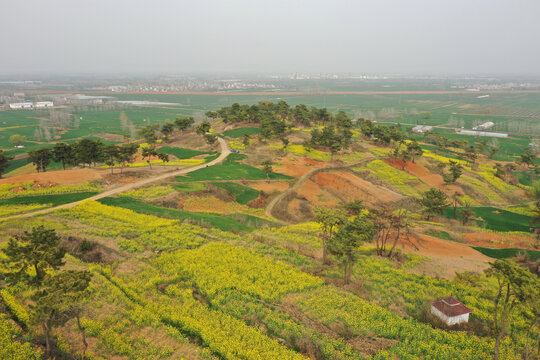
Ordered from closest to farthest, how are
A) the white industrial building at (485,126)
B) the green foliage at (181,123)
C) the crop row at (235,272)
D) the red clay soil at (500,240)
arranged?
the crop row at (235,272) < the red clay soil at (500,240) < the green foliage at (181,123) < the white industrial building at (485,126)

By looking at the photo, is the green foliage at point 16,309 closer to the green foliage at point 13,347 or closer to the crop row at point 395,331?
the green foliage at point 13,347

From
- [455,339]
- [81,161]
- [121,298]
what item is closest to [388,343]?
[455,339]

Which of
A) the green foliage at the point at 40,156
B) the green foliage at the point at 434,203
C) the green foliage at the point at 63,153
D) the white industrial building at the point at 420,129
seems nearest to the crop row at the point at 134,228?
the green foliage at the point at 63,153

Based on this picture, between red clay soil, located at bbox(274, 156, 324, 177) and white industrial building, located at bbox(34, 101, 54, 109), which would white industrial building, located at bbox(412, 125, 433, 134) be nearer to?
red clay soil, located at bbox(274, 156, 324, 177)

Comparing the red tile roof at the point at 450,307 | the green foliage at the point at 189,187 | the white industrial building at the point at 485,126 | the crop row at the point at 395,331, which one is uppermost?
the white industrial building at the point at 485,126

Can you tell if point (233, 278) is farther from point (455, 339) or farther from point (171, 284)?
point (455, 339)

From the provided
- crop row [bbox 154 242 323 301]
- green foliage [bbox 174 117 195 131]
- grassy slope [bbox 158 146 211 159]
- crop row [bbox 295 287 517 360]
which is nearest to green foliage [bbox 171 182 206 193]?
crop row [bbox 154 242 323 301]
